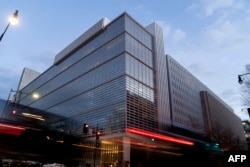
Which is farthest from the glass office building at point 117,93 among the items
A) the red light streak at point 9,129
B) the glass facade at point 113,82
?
the red light streak at point 9,129

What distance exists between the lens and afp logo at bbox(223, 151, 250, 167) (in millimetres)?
7775

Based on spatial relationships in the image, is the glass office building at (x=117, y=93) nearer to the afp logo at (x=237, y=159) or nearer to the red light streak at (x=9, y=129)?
the red light streak at (x=9, y=129)

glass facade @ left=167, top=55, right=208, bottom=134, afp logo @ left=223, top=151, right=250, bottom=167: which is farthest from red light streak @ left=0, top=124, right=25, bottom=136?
glass facade @ left=167, top=55, right=208, bottom=134

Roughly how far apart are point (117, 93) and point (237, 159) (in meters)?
48.0

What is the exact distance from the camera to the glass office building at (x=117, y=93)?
51875 mm

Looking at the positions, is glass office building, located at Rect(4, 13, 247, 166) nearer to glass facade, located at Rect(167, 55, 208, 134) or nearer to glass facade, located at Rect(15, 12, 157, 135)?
glass facade, located at Rect(15, 12, 157, 135)

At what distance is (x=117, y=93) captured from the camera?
55.5 metres

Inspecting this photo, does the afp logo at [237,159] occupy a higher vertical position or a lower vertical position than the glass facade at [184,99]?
lower

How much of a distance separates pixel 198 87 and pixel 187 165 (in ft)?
293

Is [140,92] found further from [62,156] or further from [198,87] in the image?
[198,87]

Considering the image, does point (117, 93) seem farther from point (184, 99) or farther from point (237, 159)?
point (237, 159)

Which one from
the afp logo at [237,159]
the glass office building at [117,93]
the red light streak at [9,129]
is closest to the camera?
the afp logo at [237,159]

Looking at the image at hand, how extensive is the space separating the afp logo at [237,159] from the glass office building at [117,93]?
102 feet

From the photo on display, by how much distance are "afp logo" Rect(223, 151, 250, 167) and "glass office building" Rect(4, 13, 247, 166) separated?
31164 millimetres
